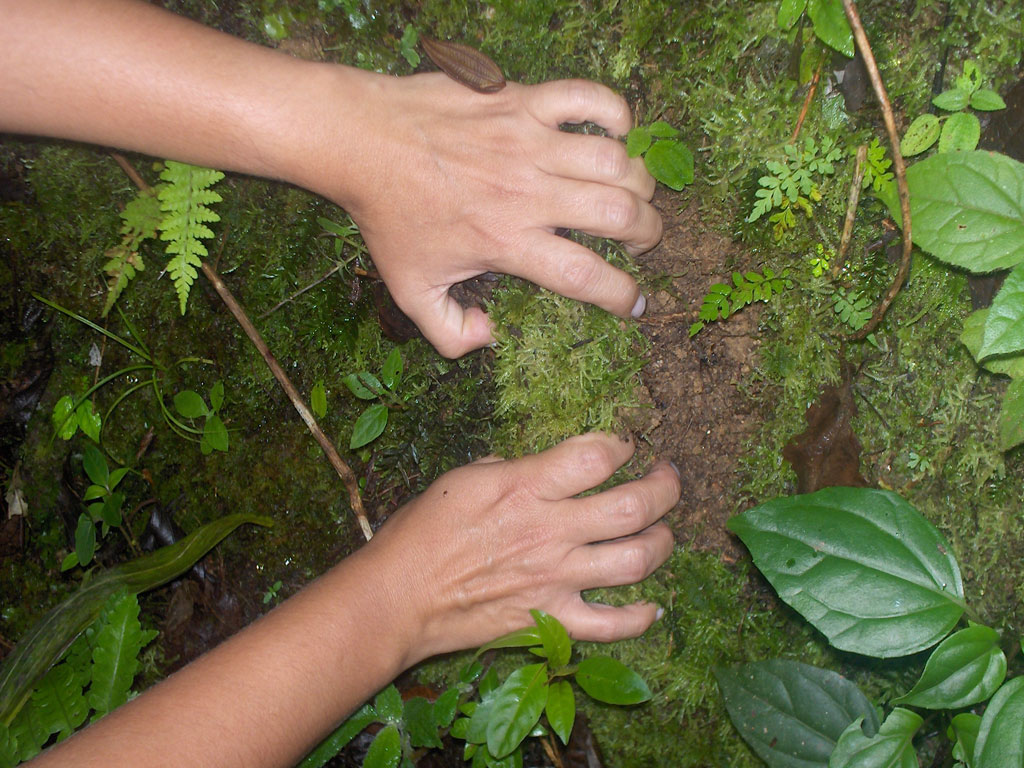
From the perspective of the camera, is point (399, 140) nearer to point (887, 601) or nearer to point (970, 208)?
point (970, 208)

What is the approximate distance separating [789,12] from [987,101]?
0.61m

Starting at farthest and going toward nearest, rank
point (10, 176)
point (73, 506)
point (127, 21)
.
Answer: point (73, 506) → point (10, 176) → point (127, 21)

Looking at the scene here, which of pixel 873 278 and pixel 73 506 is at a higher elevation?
pixel 873 278

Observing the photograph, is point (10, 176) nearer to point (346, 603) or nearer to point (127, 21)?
point (127, 21)

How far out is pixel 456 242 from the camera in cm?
220

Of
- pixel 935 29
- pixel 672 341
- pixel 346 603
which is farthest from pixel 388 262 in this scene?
pixel 935 29

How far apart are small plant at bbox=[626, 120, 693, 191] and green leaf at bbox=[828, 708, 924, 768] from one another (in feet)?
5.52

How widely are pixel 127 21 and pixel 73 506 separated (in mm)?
2394

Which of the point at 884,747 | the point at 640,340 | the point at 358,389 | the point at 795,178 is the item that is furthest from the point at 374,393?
the point at 884,747

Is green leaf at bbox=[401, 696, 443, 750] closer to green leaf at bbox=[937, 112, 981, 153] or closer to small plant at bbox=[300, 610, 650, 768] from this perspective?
small plant at bbox=[300, 610, 650, 768]

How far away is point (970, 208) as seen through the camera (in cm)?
175

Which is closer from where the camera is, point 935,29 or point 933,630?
point 933,630

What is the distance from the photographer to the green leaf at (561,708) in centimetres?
208

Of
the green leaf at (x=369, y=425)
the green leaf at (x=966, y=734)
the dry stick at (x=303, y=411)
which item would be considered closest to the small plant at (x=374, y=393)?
the green leaf at (x=369, y=425)
